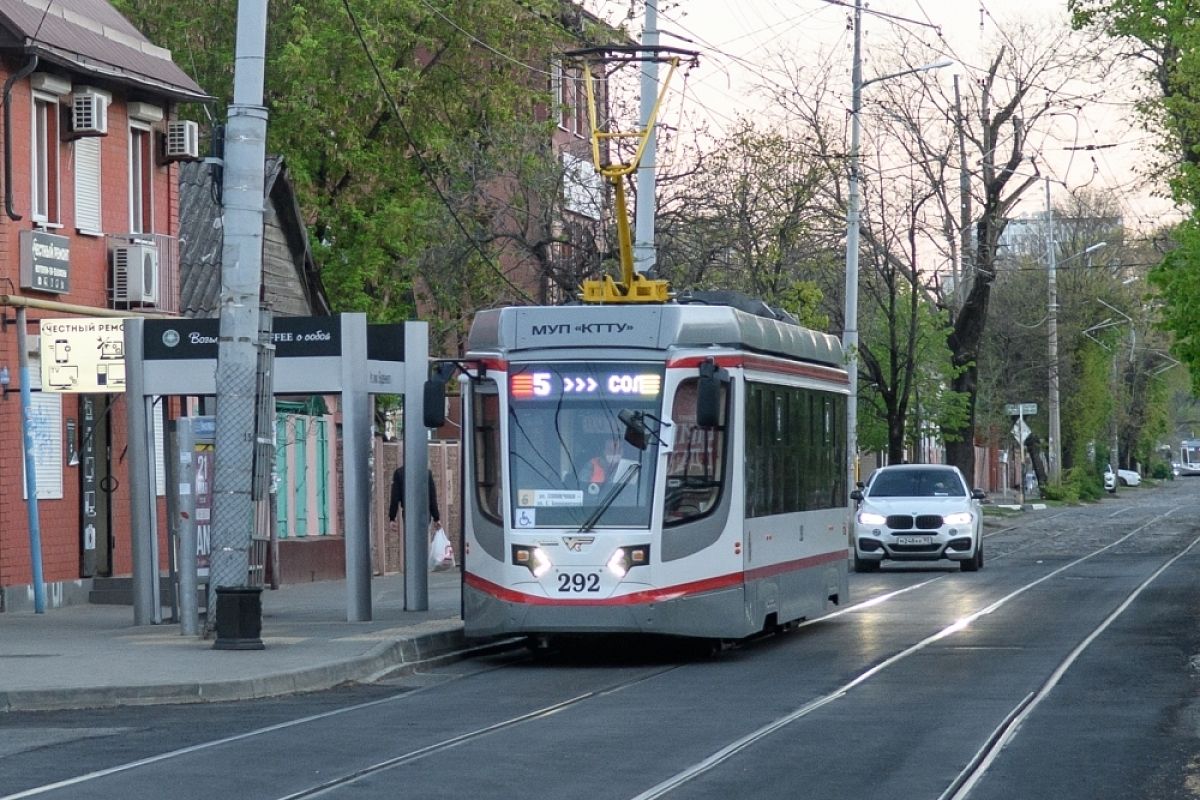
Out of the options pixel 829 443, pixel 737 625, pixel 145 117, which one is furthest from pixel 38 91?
pixel 737 625

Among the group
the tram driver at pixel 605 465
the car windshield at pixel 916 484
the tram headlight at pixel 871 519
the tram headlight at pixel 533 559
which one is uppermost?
the tram driver at pixel 605 465

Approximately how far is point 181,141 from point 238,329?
37.2ft

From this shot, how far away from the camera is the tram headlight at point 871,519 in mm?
33875

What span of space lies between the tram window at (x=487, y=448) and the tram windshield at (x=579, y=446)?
6.1 inches

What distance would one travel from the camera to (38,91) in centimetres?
2500

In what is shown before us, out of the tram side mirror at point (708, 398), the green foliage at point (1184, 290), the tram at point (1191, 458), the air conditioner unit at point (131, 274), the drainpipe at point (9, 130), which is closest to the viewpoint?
the tram side mirror at point (708, 398)

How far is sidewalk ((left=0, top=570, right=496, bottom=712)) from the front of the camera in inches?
586

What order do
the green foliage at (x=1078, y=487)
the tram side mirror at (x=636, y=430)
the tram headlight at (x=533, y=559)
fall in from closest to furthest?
1. the tram headlight at (x=533, y=559)
2. the tram side mirror at (x=636, y=430)
3. the green foliage at (x=1078, y=487)

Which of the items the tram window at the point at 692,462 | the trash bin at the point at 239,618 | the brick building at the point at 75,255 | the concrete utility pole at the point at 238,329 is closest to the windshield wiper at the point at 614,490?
the tram window at the point at 692,462

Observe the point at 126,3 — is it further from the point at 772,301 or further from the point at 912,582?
the point at 912,582

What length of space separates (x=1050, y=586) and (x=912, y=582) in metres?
2.73

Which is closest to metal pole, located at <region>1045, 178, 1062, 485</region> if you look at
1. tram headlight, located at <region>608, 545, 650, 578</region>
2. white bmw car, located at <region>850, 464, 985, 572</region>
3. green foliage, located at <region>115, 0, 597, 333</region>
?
green foliage, located at <region>115, 0, 597, 333</region>

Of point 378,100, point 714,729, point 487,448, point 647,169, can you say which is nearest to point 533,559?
point 487,448

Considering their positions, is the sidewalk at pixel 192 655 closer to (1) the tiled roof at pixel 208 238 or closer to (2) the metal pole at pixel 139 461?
(2) the metal pole at pixel 139 461
